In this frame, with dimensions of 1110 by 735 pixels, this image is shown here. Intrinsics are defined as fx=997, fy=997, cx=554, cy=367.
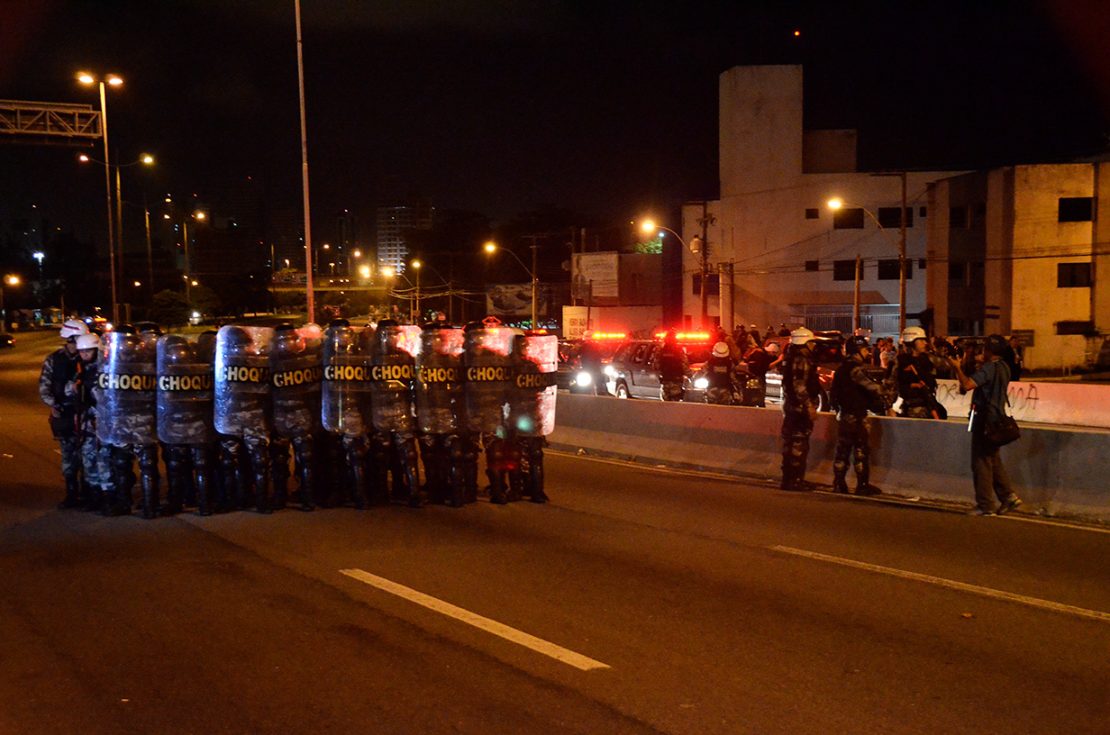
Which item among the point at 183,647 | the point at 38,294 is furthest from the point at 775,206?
the point at 38,294

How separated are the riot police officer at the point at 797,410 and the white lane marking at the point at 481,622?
668 cm

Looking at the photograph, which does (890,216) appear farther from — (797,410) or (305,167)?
(797,410)

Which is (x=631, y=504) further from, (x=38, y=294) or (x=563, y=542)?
(x=38, y=294)

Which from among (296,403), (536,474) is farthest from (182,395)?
(536,474)

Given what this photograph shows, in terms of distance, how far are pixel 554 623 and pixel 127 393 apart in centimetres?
630

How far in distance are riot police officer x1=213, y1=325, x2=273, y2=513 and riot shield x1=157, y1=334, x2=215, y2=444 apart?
0.43 feet

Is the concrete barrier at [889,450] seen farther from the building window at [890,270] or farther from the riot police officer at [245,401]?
the building window at [890,270]

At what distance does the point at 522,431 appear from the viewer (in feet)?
38.6

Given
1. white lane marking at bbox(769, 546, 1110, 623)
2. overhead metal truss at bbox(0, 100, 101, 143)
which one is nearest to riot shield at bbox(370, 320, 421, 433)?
white lane marking at bbox(769, 546, 1110, 623)

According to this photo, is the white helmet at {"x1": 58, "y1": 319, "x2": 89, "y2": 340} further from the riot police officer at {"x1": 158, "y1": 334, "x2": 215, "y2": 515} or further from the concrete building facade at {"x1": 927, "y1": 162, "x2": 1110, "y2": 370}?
the concrete building facade at {"x1": 927, "y1": 162, "x2": 1110, "y2": 370}

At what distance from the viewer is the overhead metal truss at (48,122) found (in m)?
29.9

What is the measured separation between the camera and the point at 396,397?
11312 millimetres

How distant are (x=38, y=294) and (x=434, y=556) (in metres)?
111

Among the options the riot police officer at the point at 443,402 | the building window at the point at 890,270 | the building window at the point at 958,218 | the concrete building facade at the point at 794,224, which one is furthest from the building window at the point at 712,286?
the riot police officer at the point at 443,402
